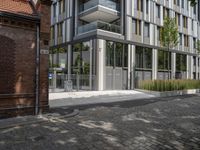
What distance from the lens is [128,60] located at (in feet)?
83.6

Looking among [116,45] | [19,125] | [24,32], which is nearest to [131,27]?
[116,45]

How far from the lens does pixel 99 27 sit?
23078 mm

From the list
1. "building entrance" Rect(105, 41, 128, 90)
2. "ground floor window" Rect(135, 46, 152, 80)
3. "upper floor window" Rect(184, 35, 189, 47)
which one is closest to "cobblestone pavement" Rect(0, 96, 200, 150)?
"building entrance" Rect(105, 41, 128, 90)

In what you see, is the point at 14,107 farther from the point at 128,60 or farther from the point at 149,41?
the point at 149,41

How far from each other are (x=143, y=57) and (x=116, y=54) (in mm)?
4948

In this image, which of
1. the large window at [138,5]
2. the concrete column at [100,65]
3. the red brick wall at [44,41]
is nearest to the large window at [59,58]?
the concrete column at [100,65]

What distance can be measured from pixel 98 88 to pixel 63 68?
7.71m

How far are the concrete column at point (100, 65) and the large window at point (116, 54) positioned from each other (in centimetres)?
85

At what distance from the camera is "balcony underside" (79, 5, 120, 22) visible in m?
23.2

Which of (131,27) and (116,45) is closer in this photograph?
(116,45)

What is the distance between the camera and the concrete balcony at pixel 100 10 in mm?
23203

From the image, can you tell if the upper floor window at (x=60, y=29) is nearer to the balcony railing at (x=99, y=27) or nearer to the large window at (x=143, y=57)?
the balcony railing at (x=99, y=27)

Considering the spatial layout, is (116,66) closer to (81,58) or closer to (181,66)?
(81,58)

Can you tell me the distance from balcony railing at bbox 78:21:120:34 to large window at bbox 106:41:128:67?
1.68 metres
